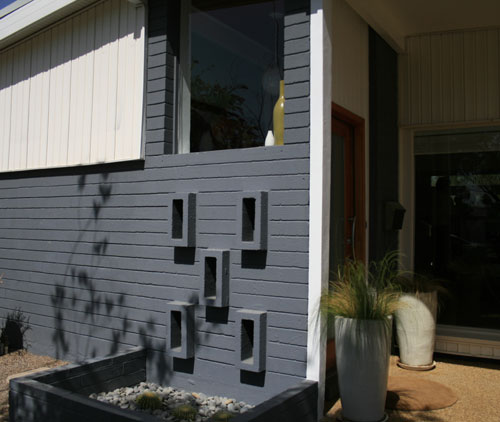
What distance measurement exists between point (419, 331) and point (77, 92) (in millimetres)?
3931

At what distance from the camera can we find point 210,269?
4.24m

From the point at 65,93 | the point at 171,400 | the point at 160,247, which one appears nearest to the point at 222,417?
the point at 171,400

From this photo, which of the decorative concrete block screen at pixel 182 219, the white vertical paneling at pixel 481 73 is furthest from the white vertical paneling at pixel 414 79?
the decorative concrete block screen at pixel 182 219

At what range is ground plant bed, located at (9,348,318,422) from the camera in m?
3.21

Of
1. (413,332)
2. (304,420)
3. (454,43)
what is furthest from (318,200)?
(454,43)

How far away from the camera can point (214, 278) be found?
4.27 metres

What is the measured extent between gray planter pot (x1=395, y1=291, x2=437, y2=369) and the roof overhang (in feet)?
8.20

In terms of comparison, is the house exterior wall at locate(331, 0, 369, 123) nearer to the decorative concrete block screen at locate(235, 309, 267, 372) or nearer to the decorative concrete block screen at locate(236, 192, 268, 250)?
the decorative concrete block screen at locate(236, 192, 268, 250)

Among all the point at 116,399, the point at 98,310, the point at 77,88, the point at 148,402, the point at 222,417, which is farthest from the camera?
the point at 77,88

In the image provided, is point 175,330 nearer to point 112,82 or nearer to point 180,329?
point 180,329

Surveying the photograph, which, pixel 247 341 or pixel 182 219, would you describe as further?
pixel 182 219

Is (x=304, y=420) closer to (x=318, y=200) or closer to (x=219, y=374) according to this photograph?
(x=219, y=374)

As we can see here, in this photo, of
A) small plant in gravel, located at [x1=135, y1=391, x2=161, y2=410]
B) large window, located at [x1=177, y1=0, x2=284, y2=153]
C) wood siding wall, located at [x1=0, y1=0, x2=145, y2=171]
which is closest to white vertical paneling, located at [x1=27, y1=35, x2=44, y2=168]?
wood siding wall, located at [x1=0, y1=0, x2=145, y2=171]

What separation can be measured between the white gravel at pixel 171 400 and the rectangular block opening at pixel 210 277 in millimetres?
777
